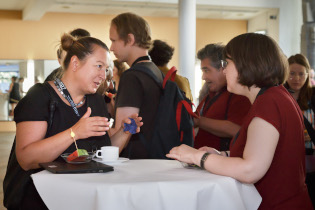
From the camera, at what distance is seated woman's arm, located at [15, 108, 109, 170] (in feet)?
6.55

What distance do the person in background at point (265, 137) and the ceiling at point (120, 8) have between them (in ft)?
31.2

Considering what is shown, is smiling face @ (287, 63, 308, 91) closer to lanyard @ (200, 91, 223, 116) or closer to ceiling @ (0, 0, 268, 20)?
lanyard @ (200, 91, 223, 116)

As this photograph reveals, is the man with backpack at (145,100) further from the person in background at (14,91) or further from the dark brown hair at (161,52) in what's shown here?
the person in background at (14,91)

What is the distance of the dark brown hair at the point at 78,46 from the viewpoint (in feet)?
7.74

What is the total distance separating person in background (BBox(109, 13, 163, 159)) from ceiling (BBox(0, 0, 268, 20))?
8.35 metres

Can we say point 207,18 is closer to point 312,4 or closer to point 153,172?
point 312,4

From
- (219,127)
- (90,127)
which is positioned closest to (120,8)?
(219,127)

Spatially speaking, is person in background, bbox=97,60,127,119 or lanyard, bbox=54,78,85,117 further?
person in background, bbox=97,60,127,119

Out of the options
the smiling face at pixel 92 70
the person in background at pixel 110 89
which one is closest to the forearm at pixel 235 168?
the smiling face at pixel 92 70

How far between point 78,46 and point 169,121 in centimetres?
82

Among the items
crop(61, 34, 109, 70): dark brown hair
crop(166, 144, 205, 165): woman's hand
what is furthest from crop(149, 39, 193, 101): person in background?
crop(166, 144, 205, 165): woman's hand

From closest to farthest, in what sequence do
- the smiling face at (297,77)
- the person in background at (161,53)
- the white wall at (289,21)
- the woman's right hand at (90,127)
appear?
the woman's right hand at (90,127) < the person in background at (161,53) < the smiling face at (297,77) < the white wall at (289,21)

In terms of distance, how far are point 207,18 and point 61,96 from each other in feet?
41.1

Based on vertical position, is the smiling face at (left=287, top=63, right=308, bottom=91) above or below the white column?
below
